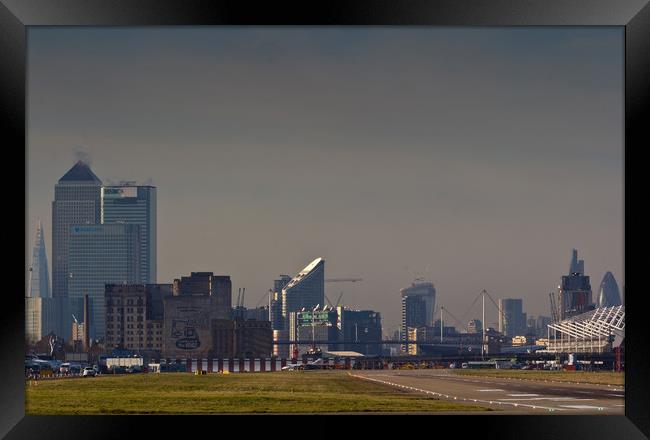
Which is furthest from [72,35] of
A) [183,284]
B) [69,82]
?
[183,284]

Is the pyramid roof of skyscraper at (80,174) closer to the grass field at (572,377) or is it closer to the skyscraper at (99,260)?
the skyscraper at (99,260)

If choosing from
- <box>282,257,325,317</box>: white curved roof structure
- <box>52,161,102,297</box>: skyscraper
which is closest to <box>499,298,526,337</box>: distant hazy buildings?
<box>282,257,325,317</box>: white curved roof structure

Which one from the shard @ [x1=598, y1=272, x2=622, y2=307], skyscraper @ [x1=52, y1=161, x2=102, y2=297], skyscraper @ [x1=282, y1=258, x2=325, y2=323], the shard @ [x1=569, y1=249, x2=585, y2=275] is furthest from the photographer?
skyscraper @ [x1=282, y1=258, x2=325, y2=323]

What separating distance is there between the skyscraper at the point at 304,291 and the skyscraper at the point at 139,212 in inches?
963

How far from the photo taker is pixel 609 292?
172 m

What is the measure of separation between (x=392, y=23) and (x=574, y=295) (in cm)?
13048

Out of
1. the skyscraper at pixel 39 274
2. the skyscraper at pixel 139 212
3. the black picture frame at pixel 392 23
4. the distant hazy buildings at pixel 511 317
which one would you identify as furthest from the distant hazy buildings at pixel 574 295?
the black picture frame at pixel 392 23

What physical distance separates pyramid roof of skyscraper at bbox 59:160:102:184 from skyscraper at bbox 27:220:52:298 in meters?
11.1

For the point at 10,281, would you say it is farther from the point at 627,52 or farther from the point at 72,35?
the point at 72,35

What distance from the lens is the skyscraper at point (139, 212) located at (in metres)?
166

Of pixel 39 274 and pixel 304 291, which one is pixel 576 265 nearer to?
pixel 304 291

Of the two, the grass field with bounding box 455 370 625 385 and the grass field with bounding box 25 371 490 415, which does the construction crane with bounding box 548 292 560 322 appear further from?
the grass field with bounding box 25 371 490 415

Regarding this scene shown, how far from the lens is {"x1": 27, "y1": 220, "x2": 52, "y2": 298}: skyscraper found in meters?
173

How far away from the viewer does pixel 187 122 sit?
9850 centimetres
